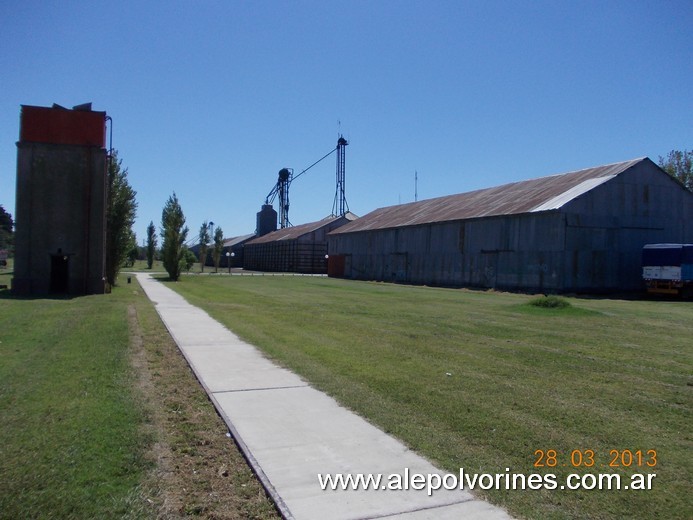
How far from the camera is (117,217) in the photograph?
31984 millimetres

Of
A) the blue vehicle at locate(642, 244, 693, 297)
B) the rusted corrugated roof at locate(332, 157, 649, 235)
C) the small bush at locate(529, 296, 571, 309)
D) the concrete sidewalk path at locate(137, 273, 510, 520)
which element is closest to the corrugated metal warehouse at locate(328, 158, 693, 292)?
the rusted corrugated roof at locate(332, 157, 649, 235)

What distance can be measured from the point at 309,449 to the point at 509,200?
3844 cm

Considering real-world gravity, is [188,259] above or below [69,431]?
above

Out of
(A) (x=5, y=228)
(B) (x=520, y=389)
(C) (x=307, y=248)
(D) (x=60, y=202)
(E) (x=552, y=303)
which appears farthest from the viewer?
(A) (x=5, y=228)

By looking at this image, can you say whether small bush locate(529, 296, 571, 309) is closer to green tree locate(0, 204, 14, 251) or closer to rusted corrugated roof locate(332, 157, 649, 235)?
rusted corrugated roof locate(332, 157, 649, 235)

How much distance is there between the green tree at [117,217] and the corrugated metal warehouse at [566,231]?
901 inches

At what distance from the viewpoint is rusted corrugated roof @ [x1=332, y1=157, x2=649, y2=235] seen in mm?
35531

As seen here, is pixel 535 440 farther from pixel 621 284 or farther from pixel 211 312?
pixel 621 284

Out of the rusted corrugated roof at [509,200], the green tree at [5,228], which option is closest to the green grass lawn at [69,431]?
the rusted corrugated roof at [509,200]

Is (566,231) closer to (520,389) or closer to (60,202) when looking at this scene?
(60,202)

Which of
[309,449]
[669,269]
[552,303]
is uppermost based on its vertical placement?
[669,269]

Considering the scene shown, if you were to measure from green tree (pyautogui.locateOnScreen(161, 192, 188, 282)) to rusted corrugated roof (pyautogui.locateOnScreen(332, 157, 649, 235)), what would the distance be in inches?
760

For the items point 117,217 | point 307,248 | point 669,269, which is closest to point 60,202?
point 117,217

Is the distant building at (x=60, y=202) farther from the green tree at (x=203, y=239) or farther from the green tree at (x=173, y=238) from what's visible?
the green tree at (x=203, y=239)
